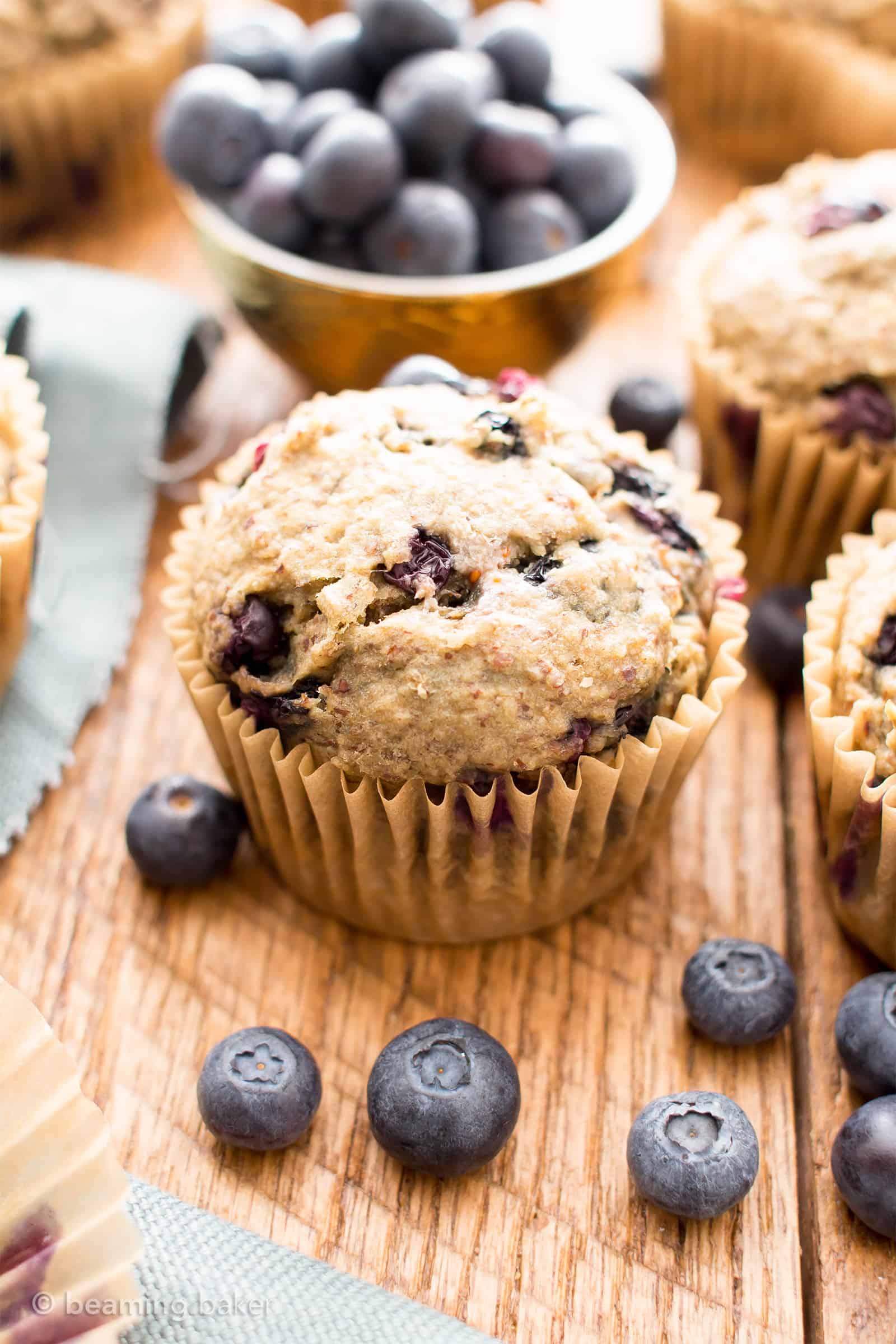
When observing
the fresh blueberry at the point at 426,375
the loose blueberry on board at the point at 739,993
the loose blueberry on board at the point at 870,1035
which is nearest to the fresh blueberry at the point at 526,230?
the fresh blueberry at the point at 426,375

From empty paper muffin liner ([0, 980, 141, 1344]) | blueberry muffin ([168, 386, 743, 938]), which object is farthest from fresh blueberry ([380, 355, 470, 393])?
empty paper muffin liner ([0, 980, 141, 1344])

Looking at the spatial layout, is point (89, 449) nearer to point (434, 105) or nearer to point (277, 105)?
point (277, 105)

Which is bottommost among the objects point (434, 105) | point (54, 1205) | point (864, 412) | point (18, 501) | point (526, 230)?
point (54, 1205)

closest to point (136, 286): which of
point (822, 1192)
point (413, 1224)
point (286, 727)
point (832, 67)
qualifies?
point (286, 727)

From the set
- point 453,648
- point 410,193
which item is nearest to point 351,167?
point 410,193

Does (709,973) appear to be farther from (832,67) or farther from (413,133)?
(832,67)

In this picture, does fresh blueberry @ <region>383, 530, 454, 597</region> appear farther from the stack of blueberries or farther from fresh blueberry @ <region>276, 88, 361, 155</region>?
fresh blueberry @ <region>276, 88, 361, 155</region>

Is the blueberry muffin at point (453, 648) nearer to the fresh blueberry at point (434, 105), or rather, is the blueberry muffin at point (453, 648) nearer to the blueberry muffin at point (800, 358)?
the blueberry muffin at point (800, 358)

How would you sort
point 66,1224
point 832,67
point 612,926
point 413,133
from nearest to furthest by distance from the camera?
point 66,1224
point 612,926
point 413,133
point 832,67
